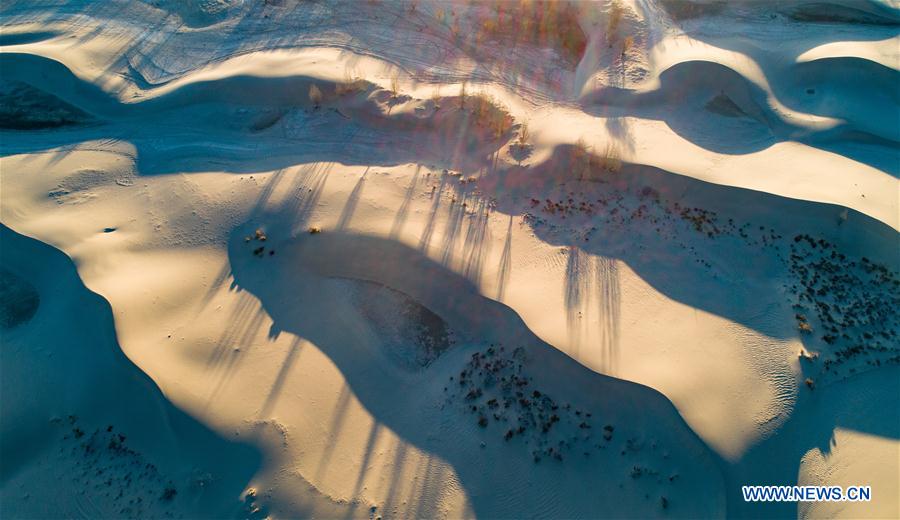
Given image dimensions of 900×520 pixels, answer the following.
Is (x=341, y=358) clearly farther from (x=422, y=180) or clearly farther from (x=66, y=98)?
(x=66, y=98)

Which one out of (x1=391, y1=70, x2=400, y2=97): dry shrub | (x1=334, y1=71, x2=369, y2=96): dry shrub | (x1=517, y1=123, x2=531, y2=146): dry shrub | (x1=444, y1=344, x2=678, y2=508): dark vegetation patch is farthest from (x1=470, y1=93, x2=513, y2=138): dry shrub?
(x1=444, y1=344, x2=678, y2=508): dark vegetation patch

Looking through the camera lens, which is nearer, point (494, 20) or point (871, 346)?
point (871, 346)

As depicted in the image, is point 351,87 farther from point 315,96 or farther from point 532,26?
point 532,26

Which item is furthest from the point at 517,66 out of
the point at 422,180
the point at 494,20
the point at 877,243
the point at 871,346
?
the point at 871,346

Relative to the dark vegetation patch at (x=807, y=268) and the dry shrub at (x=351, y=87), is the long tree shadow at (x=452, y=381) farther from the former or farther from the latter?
the dry shrub at (x=351, y=87)

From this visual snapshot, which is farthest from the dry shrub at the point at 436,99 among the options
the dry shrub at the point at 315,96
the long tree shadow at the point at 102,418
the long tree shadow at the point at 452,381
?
the long tree shadow at the point at 102,418

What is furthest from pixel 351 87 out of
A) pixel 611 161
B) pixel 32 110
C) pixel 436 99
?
pixel 32 110
